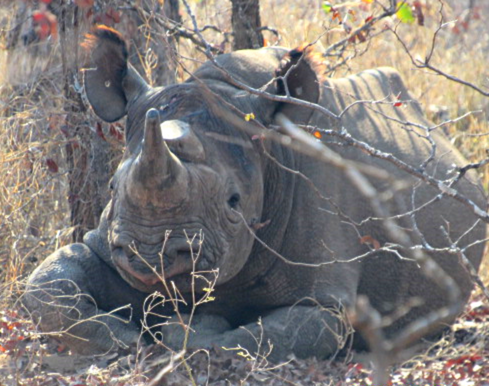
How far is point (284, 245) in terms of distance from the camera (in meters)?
5.78

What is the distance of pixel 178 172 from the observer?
4.69 metres

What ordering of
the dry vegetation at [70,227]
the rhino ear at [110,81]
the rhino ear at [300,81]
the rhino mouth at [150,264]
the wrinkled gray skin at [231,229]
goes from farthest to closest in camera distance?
1. the rhino ear at [110,81]
2. the rhino ear at [300,81]
3. the dry vegetation at [70,227]
4. the wrinkled gray skin at [231,229]
5. the rhino mouth at [150,264]

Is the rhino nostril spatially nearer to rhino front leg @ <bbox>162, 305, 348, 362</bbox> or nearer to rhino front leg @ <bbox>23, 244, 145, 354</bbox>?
rhino front leg @ <bbox>23, 244, 145, 354</bbox>

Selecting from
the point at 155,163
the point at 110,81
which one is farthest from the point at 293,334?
the point at 110,81

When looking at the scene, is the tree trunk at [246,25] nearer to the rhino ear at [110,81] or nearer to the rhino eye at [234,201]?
the rhino ear at [110,81]

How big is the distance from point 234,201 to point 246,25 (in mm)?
2904

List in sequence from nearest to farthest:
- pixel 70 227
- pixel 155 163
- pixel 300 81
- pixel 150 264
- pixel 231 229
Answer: pixel 155 163
pixel 150 264
pixel 231 229
pixel 300 81
pixel 70 227

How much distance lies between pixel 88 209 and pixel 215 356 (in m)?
1.97

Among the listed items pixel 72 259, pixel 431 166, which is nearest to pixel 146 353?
pixel 72 259

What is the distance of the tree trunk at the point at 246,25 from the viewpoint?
7.80 m

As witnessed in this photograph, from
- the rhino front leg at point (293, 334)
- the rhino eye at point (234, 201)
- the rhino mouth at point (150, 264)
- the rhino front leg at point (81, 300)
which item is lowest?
the rhino front leg at point (293, 334)

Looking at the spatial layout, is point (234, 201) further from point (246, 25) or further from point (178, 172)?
point (246, 25)

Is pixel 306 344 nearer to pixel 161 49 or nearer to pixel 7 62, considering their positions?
pixel 161 49

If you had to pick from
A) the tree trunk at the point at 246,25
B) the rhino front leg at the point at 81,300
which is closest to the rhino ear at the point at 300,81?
the rhino front leg at the point at 81,300
